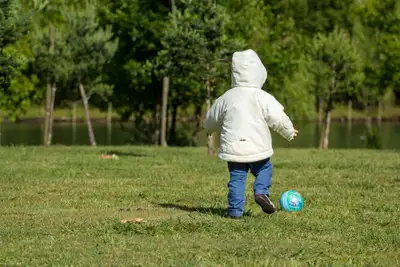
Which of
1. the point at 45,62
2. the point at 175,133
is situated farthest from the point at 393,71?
the point at 45,62

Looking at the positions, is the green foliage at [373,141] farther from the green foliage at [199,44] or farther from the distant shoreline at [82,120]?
the distant shoreline at [82,120]

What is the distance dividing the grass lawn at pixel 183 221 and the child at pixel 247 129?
0.38 metres

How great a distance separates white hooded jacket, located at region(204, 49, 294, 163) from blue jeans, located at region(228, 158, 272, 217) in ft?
0.53

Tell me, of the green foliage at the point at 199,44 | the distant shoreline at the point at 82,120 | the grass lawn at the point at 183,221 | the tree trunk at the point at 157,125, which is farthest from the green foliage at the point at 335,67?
the distant shoreline at the point at 82,120

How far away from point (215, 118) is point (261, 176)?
99cm

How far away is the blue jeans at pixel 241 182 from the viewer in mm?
9703

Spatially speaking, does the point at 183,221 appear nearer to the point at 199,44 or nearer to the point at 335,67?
the point at 199,44

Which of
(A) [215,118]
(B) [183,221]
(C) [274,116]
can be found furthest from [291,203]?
(B) [183,221]

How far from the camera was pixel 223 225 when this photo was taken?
892 centimetres

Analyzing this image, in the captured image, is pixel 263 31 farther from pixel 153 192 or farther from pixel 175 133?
pixel 153 192

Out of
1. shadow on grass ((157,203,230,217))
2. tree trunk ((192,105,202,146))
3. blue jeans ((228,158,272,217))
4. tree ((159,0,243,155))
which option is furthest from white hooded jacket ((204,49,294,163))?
tree trunk ((192,105,202,146))

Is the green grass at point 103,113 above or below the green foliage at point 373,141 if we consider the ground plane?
below

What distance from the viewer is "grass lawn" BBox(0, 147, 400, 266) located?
7371 millimetres

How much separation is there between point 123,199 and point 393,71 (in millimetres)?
35682
